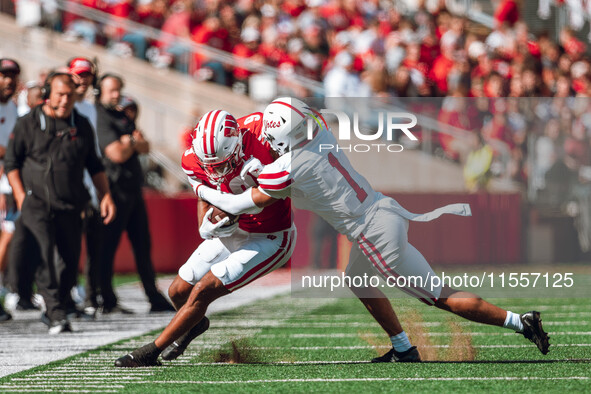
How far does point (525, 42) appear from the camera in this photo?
54.7 feet

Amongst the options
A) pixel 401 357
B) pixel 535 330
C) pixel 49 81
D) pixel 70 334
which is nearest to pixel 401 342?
pixel 401 357

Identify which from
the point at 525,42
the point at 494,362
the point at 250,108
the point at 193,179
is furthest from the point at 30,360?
the point at 525,42

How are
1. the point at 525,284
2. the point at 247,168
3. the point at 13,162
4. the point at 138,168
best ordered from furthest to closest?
the point at 138,168 → the point at 13,162 → the point at 525,284 → the point at 247,168

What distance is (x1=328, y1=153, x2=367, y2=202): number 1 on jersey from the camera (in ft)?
20.6

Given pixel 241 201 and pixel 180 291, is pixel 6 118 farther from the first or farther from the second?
pixel 241 201

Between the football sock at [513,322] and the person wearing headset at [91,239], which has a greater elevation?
the football sock at [513,322]

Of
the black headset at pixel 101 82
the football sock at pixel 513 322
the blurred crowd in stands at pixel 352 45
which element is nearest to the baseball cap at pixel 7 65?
the black headset at pixel 101 82

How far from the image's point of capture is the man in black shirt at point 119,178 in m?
9.62

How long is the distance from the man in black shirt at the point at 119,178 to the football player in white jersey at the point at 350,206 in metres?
3.53

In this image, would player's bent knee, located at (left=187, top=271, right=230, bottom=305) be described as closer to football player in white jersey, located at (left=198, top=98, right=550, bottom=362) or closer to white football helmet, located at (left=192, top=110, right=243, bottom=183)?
football player in white jersey, located at (left=198, top=98, right=550, bottom=362)

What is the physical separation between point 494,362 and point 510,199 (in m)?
1.38

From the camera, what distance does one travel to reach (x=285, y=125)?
20.1ft

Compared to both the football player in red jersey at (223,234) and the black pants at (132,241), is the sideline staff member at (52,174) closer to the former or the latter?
the black pants at (132,241)

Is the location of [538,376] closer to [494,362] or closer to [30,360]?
[494,362]
